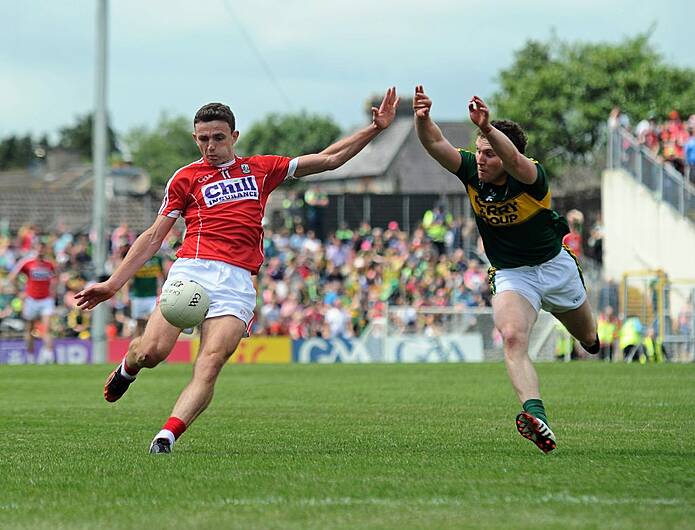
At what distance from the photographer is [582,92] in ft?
224

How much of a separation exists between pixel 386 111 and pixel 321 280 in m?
26.2

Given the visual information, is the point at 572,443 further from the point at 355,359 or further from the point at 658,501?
the point at 355,359

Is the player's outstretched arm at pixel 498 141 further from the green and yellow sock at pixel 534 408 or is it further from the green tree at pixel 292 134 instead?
the green tree at pixel 292 134

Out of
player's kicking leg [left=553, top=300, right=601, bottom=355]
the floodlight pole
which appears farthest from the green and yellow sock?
the floodlight pole

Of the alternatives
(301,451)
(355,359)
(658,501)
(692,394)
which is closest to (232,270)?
(301,451)

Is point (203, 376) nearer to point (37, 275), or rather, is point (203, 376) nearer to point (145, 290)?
point (145, 290)

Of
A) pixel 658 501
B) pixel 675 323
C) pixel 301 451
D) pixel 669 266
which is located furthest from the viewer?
pixel 669 266

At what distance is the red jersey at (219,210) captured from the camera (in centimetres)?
895

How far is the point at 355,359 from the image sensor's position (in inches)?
1166

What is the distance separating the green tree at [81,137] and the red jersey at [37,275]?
414 ft

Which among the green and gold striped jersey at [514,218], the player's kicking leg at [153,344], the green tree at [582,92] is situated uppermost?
the green tree at [582,92]

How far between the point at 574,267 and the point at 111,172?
31.6 meters

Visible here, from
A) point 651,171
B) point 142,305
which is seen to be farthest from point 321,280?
point 142,305

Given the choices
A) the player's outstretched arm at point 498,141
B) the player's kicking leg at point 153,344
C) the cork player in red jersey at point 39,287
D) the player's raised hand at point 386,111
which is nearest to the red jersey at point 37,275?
the cork player in red jersey at point 39,287
